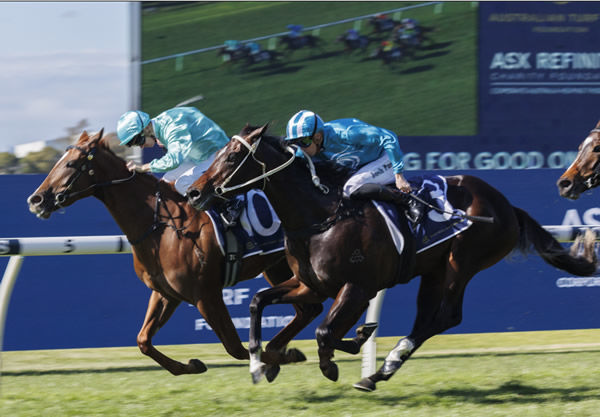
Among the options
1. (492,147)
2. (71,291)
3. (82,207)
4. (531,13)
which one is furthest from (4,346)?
(531,13)

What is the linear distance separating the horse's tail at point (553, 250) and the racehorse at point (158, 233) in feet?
4.59

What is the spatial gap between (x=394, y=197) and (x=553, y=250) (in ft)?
4.01

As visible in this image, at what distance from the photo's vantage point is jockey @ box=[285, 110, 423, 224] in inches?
204

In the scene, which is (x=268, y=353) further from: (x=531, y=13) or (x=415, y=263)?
(x=531, y=13)

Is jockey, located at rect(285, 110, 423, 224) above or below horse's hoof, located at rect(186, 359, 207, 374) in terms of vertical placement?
above

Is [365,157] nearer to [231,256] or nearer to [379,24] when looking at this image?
[231,256]

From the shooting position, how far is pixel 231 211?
221 inches

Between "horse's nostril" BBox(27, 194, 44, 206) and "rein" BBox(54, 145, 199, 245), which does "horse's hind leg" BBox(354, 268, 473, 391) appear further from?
"horse's nostril" BBox(27, 194, 44, 206)

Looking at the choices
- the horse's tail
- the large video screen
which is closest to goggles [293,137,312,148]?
the horse's tail

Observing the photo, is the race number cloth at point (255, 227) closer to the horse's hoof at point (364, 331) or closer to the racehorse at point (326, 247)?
the racehorse at point (326, 247)

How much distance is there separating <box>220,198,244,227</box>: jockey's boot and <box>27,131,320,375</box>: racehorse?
10 centimetres

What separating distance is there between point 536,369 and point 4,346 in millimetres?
3532

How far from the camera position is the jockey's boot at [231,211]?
5.58 meters

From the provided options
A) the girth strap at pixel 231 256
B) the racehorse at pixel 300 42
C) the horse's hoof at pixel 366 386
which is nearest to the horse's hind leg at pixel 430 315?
the horse's hoof at pixel 366 386
